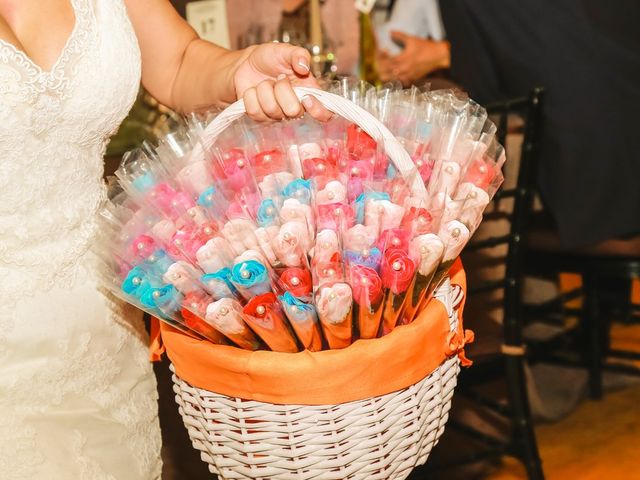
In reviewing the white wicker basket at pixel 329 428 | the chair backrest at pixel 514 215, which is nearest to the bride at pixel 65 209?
the white wicker basket at pixel 329 428

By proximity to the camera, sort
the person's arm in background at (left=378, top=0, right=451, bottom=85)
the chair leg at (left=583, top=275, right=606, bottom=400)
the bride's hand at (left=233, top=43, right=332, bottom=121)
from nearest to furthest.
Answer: the bride's hand at (left=233, top=43, right=332, bottom=121)
the chair leg at (left=583, top=275, right=606, bottom=400)
the person's arm in background at (left=378, top=0, right=451, bottom=85)

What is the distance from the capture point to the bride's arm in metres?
0.90

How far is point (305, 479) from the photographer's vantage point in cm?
79

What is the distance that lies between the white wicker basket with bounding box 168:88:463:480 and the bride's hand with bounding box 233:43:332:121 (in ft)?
0.14

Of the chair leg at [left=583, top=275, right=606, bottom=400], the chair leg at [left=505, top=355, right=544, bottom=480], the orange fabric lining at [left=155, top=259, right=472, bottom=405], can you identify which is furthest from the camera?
the chair leg at [left=583, top=275, right=606, bottom=400]

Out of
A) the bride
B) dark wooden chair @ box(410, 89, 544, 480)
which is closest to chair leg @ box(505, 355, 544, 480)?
dark wooden chair @ box(410, 89, 544, 480)

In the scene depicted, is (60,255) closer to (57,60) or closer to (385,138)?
(57,60)

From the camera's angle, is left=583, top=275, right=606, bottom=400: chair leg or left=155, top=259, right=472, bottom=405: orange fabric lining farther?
left=583, top=275, right=606, bottom=400: chair leg

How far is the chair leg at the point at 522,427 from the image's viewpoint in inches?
80.8

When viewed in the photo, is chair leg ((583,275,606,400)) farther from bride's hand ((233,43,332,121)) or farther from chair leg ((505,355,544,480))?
bride's hand ((233,43,332,121))

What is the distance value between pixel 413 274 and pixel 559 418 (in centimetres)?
201

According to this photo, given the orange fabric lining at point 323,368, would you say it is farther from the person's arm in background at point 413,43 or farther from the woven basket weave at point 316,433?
the person's arm in background at point 413,43

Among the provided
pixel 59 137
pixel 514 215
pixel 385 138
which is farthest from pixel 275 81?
pixel 514 215

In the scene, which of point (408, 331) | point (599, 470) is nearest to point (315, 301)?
point (408, 331)
